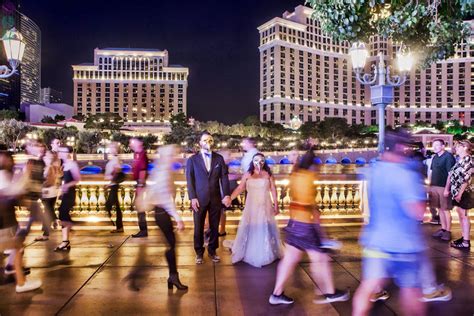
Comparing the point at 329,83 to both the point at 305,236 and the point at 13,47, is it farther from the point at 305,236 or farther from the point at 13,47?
the point at 305,236

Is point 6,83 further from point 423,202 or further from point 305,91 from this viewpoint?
point 423,202

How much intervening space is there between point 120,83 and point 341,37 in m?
167

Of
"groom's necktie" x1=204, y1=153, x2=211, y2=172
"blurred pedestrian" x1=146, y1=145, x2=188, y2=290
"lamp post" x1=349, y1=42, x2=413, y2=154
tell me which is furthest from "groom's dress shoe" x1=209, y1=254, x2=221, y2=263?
"lamp post" x1=349, y1=42, x2=413, y2=154

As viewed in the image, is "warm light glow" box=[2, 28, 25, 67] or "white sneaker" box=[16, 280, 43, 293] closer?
"white sneaker" box=[16, 280, 43, 293]

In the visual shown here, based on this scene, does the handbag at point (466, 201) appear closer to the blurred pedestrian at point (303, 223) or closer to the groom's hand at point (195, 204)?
the blurred pedestrian at point (303, 223)

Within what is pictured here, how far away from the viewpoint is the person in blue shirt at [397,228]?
3934 mm

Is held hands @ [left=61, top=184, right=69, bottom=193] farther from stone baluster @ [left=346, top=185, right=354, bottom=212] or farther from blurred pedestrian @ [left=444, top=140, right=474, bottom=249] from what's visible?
stone baluster @ [left=346, top=185, right=354, bottom=212]

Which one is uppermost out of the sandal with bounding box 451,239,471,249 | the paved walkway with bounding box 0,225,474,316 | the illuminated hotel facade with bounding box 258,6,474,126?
the illuminated hotel facade with bounding box 258,6,474,126

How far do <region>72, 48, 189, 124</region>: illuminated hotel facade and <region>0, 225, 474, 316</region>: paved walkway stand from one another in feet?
533

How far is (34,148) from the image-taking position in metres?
7.40

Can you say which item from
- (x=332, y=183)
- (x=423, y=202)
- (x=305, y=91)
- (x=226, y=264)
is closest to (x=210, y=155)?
(x=226, y=264)

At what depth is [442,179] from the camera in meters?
8.57

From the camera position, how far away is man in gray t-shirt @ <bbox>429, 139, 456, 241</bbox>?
8.43m

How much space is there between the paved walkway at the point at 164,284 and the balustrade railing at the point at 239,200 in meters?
2.38
